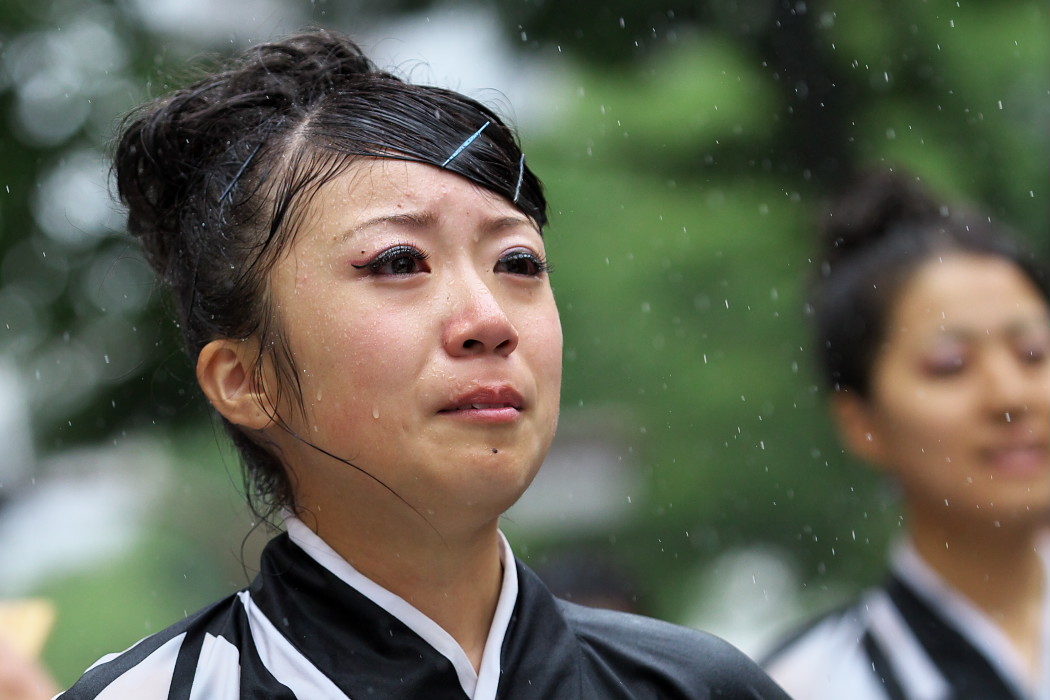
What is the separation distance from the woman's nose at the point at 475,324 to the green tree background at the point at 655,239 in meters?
3.12

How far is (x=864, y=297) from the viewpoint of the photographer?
3248mm

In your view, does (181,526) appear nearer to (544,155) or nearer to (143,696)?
(544,155)

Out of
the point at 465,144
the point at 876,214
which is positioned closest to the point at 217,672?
the point at 465,144

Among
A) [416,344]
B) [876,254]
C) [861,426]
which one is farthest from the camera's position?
[876,254]

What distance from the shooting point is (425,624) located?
159cm

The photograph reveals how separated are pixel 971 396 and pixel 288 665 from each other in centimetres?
182

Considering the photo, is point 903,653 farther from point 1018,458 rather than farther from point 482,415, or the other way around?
point 482,415

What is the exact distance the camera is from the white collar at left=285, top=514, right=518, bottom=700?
1.59m

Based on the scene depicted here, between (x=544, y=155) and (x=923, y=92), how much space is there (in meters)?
1.66

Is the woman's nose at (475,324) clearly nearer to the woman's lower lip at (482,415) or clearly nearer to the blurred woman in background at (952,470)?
the woman's lower lip at (482,415)

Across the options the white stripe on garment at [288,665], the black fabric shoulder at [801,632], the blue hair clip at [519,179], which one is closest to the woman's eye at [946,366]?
the black fabric shoulder at [801,632]

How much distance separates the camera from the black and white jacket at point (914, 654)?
288 cm

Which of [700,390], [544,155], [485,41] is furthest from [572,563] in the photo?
[485,41]

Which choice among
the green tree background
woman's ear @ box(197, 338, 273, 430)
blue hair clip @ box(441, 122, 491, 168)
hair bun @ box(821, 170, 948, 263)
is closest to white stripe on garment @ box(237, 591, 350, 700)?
woman's ear @ box(197, 338, 273, 430)
